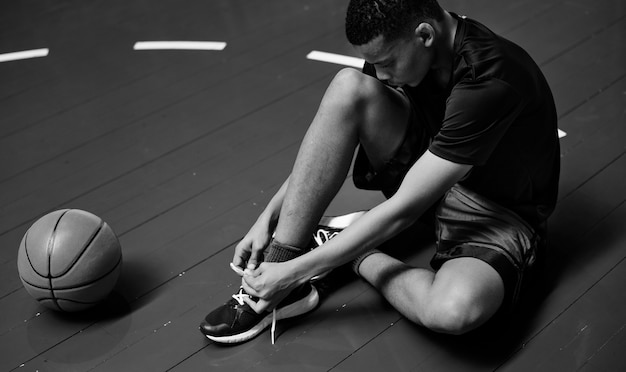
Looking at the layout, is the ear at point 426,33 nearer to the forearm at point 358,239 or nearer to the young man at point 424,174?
the young man at point 424,174

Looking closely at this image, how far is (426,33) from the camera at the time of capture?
2059 millimetres

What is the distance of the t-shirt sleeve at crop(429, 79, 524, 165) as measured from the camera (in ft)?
6.61

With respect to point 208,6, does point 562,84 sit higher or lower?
lower

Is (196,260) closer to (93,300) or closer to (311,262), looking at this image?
(93,300)

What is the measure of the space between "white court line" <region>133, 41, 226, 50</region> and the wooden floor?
0.05 metres

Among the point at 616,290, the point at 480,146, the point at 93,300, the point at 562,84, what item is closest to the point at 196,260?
the point at 93,300

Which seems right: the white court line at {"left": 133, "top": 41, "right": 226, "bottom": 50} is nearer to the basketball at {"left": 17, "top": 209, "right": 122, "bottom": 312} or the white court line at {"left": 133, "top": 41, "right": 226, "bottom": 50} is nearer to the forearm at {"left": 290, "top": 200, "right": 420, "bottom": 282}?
the basketball at {"left": 17, "top": 209, "right": 122, "bottom": 312}

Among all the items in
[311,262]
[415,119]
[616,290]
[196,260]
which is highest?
[415,119]

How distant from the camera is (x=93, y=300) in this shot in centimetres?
241

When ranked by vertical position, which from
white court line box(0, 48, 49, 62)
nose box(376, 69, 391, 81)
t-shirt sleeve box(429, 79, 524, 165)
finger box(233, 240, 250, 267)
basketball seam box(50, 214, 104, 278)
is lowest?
finger box(233, 240, 250, 267)

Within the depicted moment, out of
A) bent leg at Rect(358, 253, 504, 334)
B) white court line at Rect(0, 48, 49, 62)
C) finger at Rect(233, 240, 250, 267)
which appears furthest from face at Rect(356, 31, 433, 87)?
white court line at Rect(0, 48, 49, 62)

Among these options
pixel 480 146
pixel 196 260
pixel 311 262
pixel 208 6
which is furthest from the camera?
pixel 208 6

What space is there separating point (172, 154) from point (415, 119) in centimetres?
121

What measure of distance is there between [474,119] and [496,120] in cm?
7
